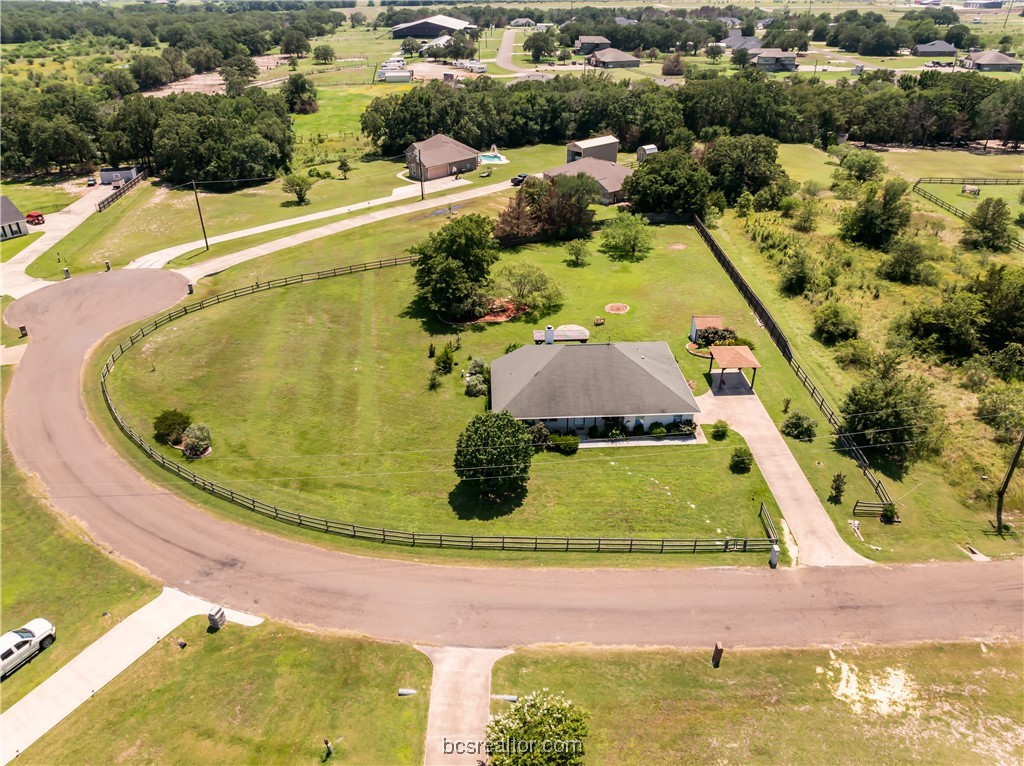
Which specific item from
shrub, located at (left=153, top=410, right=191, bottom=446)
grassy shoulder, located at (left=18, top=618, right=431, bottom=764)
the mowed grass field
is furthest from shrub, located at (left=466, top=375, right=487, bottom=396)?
grassy shoulder, located at (left=18, top=618, right=431, bottom=764)

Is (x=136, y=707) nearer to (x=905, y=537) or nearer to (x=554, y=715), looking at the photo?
(x=554, y=715)

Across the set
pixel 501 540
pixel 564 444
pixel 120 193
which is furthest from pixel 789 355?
pixel 120 193

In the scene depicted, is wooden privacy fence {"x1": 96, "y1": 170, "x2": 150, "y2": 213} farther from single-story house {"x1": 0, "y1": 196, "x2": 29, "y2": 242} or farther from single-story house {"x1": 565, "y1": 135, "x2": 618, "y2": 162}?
single-story house {"x1": 565, "y1": 135, "x2": 618, "y2": 162}

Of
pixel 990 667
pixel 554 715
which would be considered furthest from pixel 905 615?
pixel 554 715

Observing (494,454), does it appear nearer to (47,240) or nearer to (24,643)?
(24,643)

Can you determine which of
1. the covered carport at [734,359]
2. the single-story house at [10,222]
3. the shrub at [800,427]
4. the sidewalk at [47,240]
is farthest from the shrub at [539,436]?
the single-story house at [10,222]

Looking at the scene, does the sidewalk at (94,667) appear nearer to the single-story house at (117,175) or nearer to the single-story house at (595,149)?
the single-story house at (117,175)
